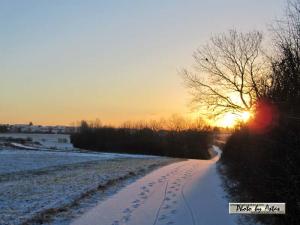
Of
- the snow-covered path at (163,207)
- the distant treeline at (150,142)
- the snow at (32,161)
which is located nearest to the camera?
the snow-covered path at (163,207)

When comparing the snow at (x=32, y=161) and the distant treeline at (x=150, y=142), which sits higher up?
the distant treeline at (x=150, y=142)

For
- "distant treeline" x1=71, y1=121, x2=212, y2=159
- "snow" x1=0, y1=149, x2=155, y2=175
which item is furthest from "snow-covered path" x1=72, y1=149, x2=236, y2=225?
"distant treeline" x1=71, y1=121, x2=212, y2=159

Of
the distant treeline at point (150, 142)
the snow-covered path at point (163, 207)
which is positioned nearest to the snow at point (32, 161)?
the snow-covered path at point (163, 207)

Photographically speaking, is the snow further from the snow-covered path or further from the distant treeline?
the distant treeline

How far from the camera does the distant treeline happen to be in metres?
88.5

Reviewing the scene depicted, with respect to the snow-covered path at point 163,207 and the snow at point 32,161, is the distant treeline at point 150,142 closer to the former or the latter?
the snow at point 32,161

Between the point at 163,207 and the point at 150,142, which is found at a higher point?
the point at 150,142

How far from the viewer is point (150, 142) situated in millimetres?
94625

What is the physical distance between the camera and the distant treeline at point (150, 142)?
88.5 metres

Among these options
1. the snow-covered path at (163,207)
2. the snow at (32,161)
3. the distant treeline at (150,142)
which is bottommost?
the snow-covered path at (163,207)

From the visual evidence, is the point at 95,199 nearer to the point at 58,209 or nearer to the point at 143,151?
the point at 58,209

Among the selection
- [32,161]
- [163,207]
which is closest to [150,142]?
[32,161]

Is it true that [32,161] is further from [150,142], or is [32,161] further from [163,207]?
[150,142]

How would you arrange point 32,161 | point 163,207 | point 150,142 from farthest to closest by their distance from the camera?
point 150,142 < point 32,161 < point 163,207
